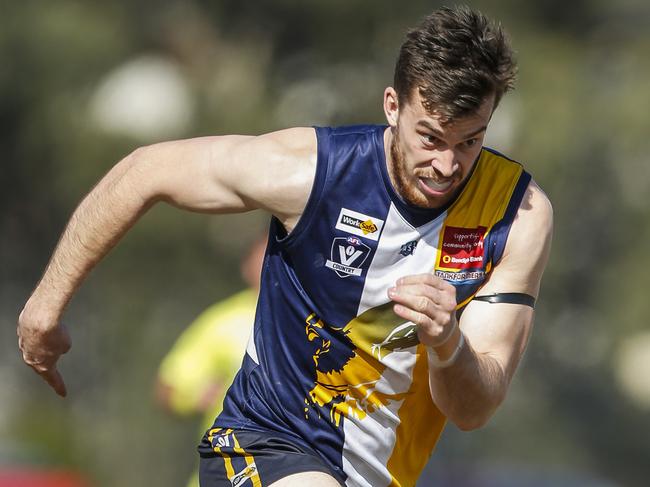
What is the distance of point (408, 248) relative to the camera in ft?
13.9

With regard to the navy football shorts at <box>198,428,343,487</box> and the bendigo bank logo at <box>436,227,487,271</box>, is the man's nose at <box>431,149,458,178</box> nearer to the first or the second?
the bendigo bank logo at <box>436,227,487,271</box>

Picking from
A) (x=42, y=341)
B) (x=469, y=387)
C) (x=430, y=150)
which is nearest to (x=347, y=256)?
(x=430, y=150)

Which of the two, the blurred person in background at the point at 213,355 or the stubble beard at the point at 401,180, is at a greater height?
the stubble beard at the point at 401,180

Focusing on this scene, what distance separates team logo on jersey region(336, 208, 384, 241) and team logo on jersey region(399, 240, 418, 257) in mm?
95

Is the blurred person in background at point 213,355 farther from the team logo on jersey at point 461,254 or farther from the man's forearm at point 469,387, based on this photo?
the man's forearm at point 469,387

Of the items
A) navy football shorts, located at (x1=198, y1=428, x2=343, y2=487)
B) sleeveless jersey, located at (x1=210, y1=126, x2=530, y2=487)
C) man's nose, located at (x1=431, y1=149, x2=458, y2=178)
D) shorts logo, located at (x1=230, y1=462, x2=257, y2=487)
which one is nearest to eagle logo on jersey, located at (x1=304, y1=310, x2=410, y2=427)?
sleeveless jersey, located at (x1=210, y1=126, x2=530, y2=487)

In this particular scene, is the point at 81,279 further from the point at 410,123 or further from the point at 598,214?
the point at 598,214

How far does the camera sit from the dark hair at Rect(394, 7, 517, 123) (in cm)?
395

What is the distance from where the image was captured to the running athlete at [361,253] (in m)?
4.05

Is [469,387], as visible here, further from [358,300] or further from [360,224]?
[360,224]

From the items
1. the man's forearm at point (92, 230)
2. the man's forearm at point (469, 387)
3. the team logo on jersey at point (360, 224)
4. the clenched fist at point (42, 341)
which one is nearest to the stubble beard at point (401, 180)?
the team logo on jersey at point (360, 224)

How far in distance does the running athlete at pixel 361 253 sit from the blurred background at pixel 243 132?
7146 mm

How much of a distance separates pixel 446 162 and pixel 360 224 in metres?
0.39

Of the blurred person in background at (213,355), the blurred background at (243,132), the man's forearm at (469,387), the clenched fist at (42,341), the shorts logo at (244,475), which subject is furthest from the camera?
the blurred background at (243,132)
